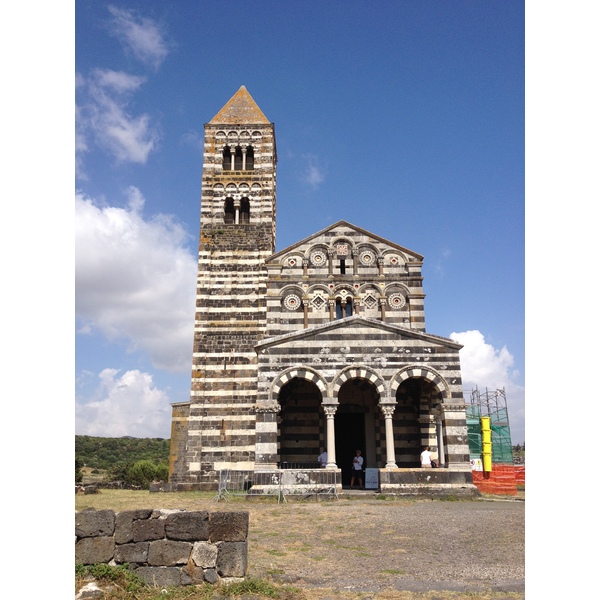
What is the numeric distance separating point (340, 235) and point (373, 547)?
17417mm

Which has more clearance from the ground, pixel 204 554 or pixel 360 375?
pixel 360 375

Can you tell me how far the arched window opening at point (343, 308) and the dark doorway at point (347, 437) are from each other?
4.78 m

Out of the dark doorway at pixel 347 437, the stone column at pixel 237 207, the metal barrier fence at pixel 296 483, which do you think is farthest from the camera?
the stone column at pixel 237 207

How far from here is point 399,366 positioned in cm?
1872

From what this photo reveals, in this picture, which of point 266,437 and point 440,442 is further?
point 440,442

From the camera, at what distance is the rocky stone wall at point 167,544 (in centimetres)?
666

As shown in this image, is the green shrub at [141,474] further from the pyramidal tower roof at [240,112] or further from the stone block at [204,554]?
the stone block at [204,554]

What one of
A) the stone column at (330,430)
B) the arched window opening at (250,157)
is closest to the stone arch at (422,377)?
the stone column at (330,430)

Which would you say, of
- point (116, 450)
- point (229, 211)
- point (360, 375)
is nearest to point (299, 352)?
point (360, 375)

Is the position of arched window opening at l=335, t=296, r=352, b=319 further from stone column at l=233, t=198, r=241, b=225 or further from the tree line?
the tree line

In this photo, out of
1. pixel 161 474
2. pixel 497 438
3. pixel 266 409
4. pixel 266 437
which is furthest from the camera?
pixel 497 438

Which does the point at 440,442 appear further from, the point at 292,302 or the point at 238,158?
the point at 238,158

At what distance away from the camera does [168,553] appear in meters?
6.71
